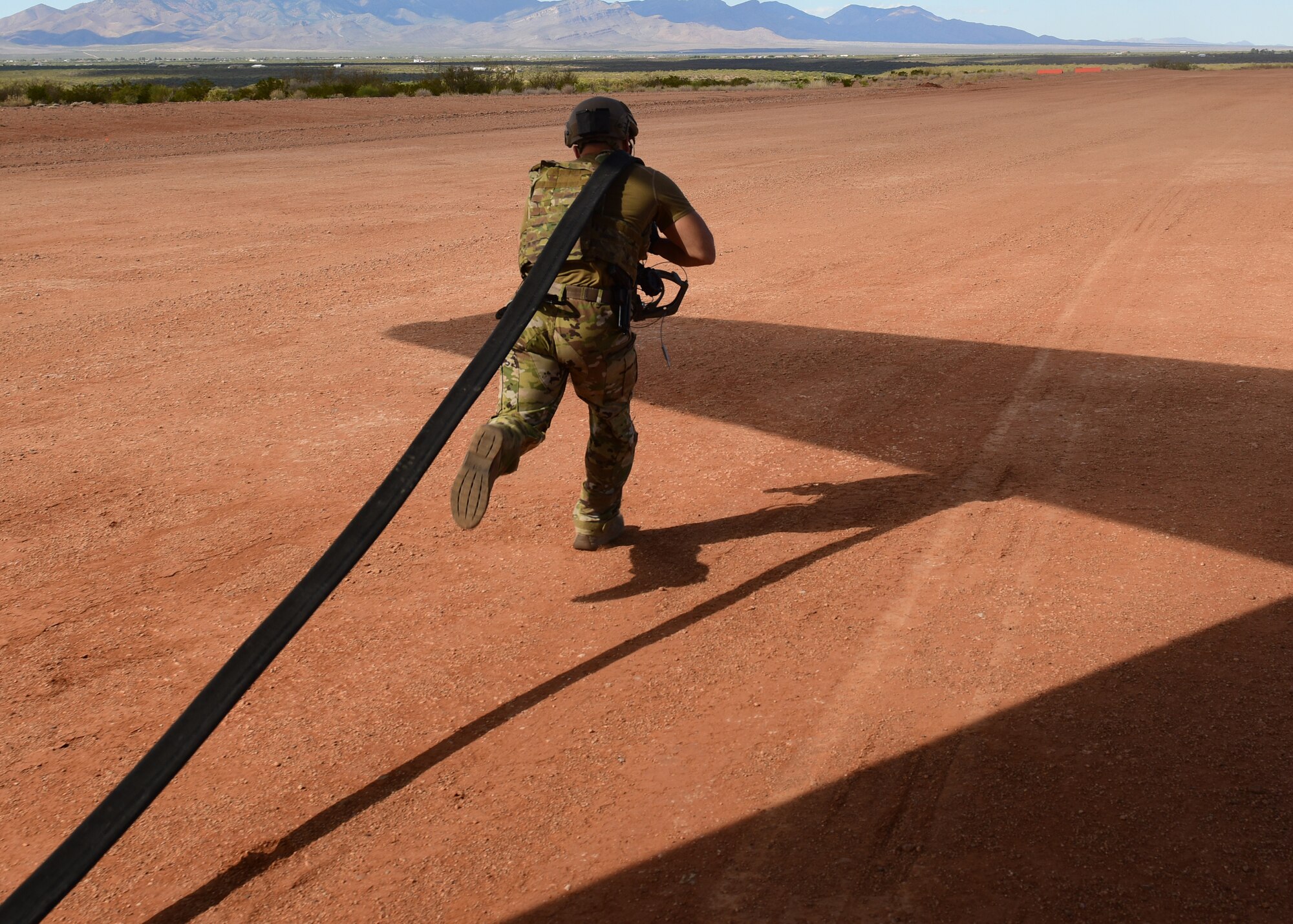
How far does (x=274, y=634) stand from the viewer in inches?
108

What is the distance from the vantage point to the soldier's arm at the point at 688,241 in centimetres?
400

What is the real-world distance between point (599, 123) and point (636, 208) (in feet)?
1.12

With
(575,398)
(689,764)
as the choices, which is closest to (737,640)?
(689,764)

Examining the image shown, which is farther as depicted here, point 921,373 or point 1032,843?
point 921,373

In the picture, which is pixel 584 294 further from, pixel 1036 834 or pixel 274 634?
pixel 1036 834

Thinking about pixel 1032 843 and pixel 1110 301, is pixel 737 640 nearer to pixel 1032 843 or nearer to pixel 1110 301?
pixel 1032 843

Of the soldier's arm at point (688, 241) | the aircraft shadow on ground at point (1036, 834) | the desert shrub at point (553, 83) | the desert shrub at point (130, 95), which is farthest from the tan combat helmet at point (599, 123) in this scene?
the desert shrub at point (553, 83)

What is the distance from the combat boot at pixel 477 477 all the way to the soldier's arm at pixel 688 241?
3.06 feet

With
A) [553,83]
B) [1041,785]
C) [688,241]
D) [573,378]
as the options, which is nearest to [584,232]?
[688,241]

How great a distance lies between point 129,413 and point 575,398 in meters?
2.62

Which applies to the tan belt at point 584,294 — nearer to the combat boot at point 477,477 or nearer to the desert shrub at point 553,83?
the combat boot at point 477,477

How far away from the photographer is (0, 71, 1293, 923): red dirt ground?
2812mm

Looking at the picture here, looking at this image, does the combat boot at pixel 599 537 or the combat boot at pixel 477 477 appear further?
the combat boot at pixel 599 537

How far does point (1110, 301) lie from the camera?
8773mm
